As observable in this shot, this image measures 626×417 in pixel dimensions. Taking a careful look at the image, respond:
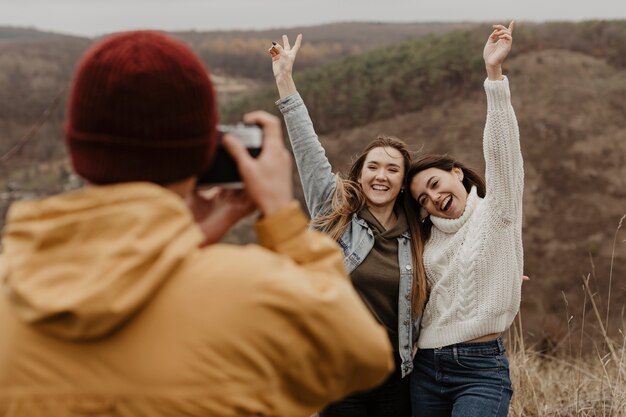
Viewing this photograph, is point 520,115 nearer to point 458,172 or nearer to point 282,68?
point 458,172

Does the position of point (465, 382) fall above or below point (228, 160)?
below

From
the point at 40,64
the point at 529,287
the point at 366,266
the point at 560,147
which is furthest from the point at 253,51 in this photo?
the point at 366,266

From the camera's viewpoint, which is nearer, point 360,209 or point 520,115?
point 360,209

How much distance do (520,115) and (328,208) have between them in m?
24.7

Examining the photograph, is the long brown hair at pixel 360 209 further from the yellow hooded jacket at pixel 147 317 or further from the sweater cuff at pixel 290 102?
the yellow hooded jacket at pixel 147 317

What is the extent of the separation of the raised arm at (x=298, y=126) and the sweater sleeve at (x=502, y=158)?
0.63 metres

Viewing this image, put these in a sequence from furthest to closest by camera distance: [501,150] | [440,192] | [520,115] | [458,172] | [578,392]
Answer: [520,115]
[578,392]
[458,172]
[440,192]
[501,150]

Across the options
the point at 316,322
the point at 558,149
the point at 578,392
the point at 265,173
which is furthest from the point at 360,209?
the point at 558,149

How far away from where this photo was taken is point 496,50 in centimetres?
238

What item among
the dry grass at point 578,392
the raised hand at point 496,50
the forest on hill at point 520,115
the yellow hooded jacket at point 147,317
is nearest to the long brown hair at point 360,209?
the raised hand at point 496,50

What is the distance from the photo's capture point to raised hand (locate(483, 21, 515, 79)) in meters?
2.37

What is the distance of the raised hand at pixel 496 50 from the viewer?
2.37 metres

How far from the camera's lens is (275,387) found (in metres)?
0.92

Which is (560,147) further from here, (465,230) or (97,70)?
(97,70)
